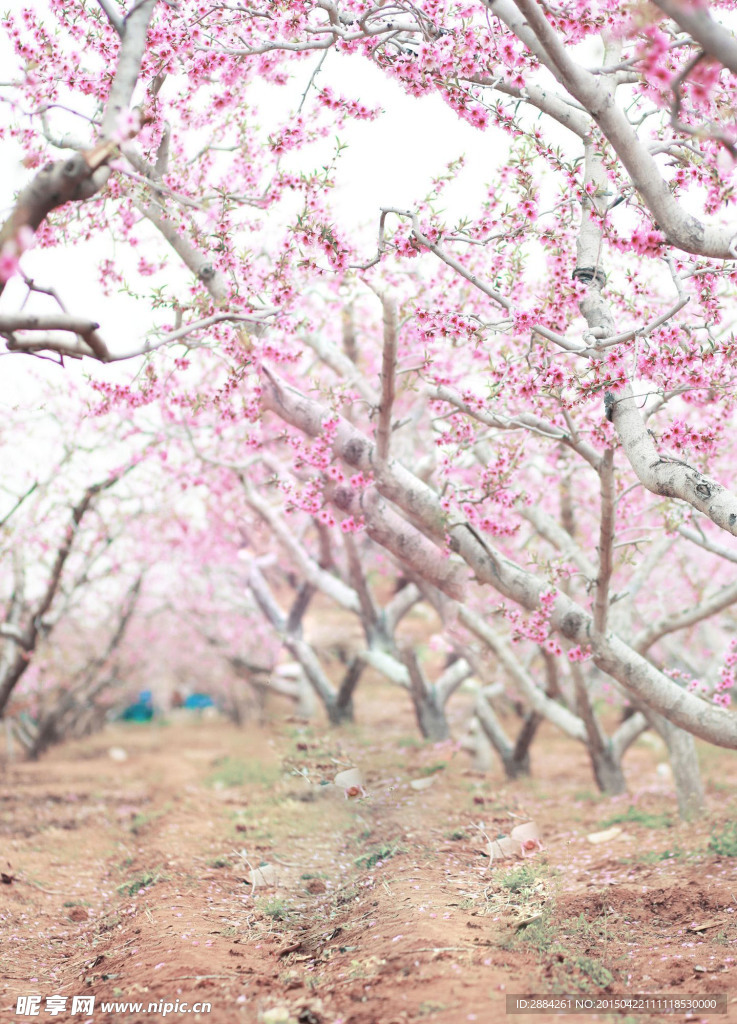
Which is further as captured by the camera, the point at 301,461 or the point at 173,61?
the point at 301,461

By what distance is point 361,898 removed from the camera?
5039mm

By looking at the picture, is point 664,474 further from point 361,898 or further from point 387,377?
point 361,898

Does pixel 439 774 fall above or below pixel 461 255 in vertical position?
below

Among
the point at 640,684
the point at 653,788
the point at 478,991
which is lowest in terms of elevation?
the point at 478,991

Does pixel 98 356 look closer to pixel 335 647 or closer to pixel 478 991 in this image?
pixel 478 991

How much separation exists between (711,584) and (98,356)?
11302 mm

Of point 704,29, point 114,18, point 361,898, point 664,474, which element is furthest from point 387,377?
point 361,898

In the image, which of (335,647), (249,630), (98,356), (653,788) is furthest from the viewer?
(335,647)

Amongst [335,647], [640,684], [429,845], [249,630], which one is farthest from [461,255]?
[335,647]

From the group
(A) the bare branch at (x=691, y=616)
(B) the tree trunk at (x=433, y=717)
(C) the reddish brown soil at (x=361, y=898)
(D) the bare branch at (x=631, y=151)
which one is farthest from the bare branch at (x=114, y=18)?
(B) the tree trunk at (x=433, y=717)

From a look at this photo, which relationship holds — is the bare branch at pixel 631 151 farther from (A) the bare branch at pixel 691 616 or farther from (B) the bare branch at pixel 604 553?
(A) the bare branch at pixel 691 616

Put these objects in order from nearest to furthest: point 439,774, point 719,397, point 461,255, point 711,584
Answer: point 719,397, point 461,255, point 439,774, point 711,584

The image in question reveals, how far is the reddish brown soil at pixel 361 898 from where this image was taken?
12.0ft

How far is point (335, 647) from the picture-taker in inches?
802
